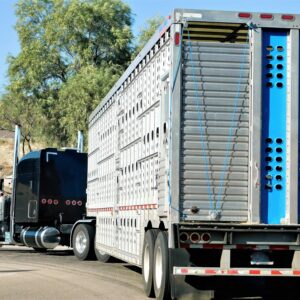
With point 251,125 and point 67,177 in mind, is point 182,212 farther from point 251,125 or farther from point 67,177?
point 67,177

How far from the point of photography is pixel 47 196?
22500mm

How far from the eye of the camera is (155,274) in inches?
446

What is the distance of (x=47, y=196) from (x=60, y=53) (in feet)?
69.1

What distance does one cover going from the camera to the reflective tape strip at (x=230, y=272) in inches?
395

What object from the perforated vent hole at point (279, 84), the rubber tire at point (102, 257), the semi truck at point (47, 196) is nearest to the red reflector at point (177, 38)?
the perforated vent hole at point (279, 84)

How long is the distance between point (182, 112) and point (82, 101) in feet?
90.6

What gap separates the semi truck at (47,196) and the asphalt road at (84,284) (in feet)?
8.54

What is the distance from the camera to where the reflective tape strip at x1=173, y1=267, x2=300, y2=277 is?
395 inches

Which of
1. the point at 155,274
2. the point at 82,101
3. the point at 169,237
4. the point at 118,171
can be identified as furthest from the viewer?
the point at 82,101

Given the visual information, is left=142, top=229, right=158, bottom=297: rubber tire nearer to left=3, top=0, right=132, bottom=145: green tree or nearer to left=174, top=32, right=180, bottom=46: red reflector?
left=174, top=32, right=180, bottom=46: red reflector

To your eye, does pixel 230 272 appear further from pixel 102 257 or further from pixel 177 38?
pixel 102 257

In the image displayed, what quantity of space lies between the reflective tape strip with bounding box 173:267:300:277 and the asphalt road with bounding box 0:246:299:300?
546 millimetres

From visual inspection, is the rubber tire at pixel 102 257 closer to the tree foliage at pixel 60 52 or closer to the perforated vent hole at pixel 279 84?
the perforated vent hole at pixel 279 84

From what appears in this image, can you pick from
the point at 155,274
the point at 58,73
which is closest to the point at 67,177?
the point at 155,274
